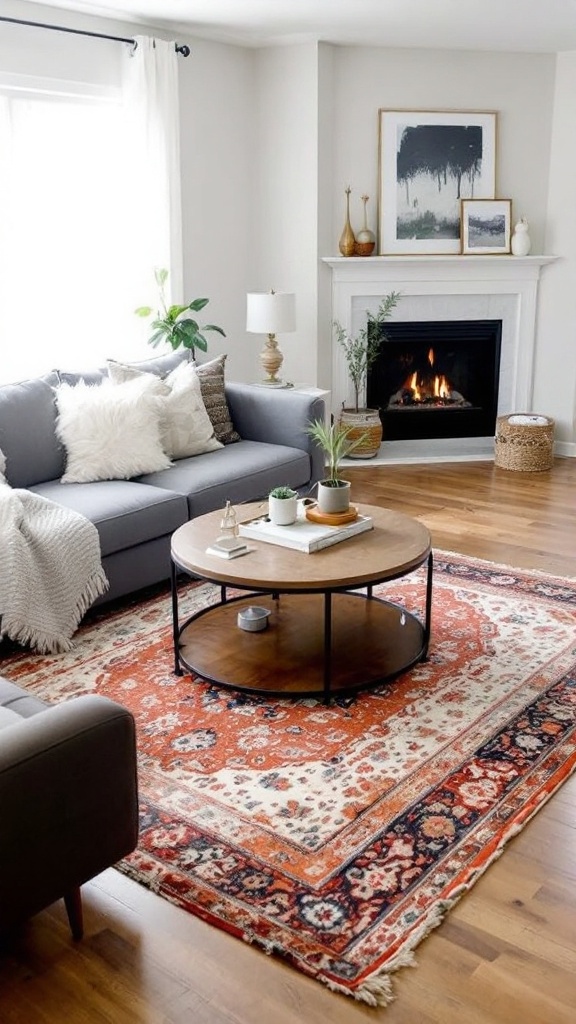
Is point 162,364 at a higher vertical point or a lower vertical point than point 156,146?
lower

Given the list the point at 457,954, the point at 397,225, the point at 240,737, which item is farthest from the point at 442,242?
the point at 457,954

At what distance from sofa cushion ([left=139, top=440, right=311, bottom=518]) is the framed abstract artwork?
6.81 ft

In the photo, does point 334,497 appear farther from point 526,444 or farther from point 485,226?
point 485,226

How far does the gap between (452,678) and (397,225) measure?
365 cm

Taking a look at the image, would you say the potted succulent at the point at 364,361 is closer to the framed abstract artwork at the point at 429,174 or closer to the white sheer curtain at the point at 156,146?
the framed abstract artwork at the point at 429,174

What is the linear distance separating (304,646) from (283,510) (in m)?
0.50

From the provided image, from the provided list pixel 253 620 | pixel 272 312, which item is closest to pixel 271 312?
pixel 272 312

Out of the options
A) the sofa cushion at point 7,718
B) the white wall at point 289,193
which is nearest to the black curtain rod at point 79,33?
the white wall at point 289,193

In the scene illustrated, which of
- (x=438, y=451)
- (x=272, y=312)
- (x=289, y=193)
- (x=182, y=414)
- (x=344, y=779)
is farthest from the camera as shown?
(x=438, y=451)

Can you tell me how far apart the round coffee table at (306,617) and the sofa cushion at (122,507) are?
14.6 inches

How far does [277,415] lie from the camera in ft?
15.7

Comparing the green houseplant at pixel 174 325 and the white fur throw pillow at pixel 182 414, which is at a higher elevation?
the green houseplant at pixel 174 325

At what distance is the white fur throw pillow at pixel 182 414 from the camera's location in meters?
4.46

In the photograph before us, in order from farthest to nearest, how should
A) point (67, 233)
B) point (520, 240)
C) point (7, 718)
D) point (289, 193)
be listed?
point (520, 240)
point (289, 193)
point (67, 233)
point (7, 718)
